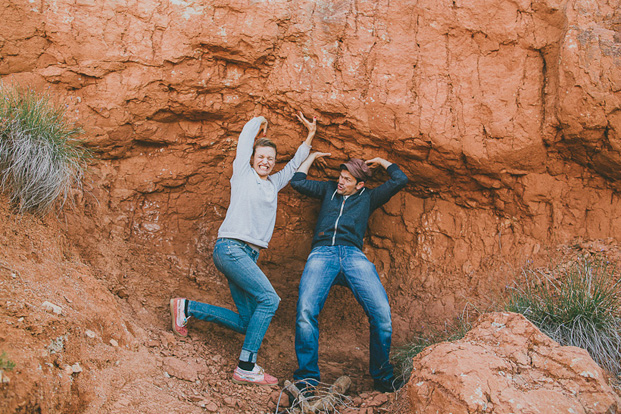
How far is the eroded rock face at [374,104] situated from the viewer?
4.40 meters

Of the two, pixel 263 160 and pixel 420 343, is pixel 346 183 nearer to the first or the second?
pixel 263 160

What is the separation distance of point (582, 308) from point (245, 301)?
9.06ft

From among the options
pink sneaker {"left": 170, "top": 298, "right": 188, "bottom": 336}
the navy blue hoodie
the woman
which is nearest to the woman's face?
the woman

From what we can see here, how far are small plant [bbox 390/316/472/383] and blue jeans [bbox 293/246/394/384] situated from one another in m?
0.19

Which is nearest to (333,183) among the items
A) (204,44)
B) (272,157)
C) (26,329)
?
(272,157)

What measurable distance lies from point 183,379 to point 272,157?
2.04 m

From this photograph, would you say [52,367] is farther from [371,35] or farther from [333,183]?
[371,35]

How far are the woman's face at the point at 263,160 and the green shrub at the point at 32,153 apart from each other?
1538 mm

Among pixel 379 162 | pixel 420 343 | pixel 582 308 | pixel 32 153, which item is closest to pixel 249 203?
pixel 379 162

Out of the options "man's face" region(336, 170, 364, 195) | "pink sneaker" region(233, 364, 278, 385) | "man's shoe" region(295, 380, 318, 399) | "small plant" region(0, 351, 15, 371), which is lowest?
"pink sneaker" region(233, 364, 278, 385)

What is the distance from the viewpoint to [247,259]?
4086mm

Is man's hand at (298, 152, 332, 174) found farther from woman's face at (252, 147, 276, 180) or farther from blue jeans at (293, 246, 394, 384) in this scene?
blue jeans at (293, 246, 394, 384)

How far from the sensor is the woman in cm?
397

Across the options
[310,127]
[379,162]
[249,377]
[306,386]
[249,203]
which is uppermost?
[310,127]
